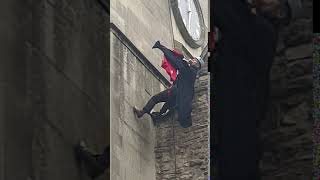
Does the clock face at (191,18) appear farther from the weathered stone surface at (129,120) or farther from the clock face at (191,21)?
the weathered stone surface at (129,120)

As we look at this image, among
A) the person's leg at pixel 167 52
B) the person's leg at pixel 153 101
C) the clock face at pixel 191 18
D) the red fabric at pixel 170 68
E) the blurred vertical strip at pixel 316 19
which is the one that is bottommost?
the blurred vertical strip at pixel 316 19

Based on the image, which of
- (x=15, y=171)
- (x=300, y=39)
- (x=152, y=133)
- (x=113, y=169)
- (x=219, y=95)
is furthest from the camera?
(x=152, y=133)

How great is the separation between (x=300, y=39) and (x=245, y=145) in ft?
4.53

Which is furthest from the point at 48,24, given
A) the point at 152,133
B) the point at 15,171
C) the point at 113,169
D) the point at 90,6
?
the point at 152,133

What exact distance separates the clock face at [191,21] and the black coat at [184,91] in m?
1.14

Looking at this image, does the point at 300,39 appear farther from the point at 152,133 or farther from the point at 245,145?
the point at 152,133

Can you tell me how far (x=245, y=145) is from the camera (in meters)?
12.9

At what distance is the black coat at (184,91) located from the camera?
3884 cm

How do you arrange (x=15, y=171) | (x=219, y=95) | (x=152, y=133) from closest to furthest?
1. (x=15, y=171)
2. (x=219, y=95)
3. (x=152, y=133)

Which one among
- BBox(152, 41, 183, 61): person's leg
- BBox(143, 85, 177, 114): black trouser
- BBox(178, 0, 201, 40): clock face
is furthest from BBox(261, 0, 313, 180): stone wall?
BBox(178, 0, 201, 40): clock face

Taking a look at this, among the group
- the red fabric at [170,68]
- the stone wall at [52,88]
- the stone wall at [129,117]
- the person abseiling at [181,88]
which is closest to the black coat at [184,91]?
the person abseiling at [181,88]

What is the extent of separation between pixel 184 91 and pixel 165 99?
243cm

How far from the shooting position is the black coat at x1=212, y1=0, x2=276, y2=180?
12914 millimetres

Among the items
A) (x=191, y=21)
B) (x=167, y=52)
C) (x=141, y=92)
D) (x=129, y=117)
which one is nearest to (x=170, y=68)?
(x=167, y=52)
